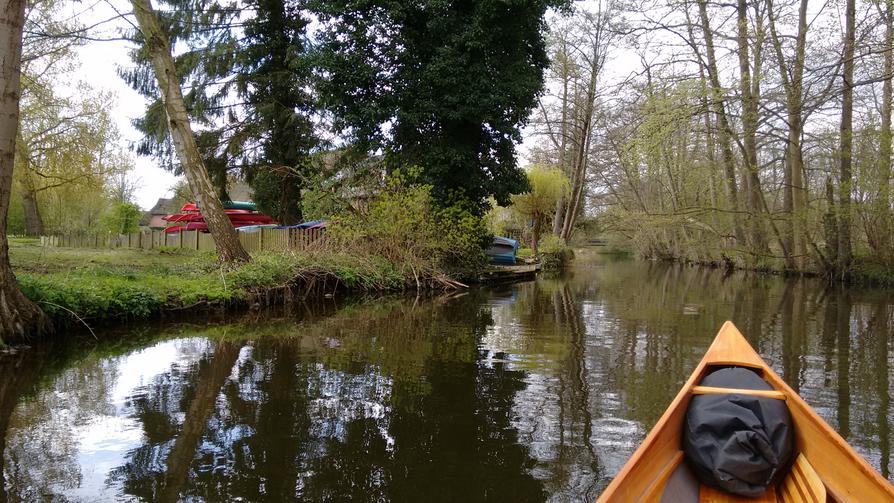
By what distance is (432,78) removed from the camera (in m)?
16.4

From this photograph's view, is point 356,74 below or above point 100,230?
above

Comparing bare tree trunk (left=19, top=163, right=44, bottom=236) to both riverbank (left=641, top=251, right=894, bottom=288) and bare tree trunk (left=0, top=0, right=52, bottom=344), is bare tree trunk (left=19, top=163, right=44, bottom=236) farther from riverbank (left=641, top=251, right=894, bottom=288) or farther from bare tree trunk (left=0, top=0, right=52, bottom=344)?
riverbank (left=641, top=251, right=894, bottom=288)

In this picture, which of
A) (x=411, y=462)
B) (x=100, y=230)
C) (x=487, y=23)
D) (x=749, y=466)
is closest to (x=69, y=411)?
(x=411, y=462)

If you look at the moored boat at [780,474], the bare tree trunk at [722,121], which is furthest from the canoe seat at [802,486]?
the bare tree trunk at [722,121]

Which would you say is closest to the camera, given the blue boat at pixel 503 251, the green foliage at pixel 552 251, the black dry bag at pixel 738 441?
the black dry bag at pixel 738 441

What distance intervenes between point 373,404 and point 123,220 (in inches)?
1296

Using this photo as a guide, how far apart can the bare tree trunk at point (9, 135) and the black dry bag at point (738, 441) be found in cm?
747

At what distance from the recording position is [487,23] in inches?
659

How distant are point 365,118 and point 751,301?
12.1 meters

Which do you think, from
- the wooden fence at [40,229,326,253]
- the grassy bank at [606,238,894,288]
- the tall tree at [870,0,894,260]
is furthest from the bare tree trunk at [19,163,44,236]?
the grassy bank at [606,238,894,288]

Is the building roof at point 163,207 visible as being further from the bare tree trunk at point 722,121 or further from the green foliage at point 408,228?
the bare tree trunk at point 722,121

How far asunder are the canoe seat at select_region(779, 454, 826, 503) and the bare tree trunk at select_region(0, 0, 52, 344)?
7.95 m

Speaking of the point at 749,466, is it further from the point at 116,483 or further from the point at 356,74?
the point at 356,74

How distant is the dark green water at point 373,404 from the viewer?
3695 millimetres
